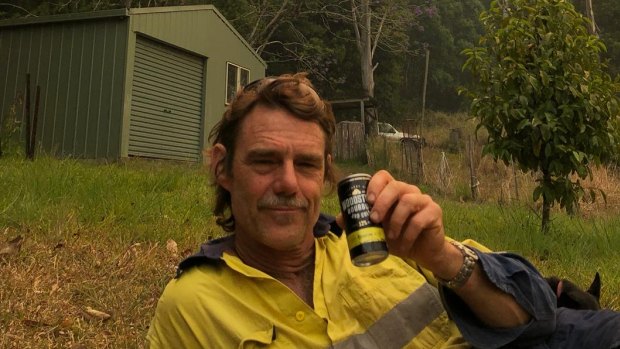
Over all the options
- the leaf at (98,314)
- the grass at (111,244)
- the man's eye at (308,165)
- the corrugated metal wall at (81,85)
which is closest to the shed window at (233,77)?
the corrugated metal wall at (81,85)

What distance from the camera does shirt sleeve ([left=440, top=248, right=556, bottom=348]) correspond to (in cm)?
178

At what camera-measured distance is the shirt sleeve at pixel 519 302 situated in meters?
1.78

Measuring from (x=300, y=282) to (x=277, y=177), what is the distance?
1.45ft

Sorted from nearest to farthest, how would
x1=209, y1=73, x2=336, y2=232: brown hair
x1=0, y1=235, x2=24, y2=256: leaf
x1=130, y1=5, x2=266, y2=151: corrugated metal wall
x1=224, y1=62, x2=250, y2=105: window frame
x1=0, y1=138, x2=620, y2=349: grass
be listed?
x1=209, y1=73, x2=336, y2=232: brown hair → x1=0, y1=138, x2=620, y2=349: grass → x1=0, y1=235, x2=24, y2=256: leaf → x1=130, y1=5, x2=266, y2=151: corrugated metal wall → x1=224, y1=62, x2=250, y2=105: window frame

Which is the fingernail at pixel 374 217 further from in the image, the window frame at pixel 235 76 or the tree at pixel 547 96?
the window frame at pixel 235 76

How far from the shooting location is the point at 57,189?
19.1ft

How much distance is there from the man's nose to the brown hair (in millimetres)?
191

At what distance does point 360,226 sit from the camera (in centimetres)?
155

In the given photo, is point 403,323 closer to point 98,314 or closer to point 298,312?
point 298,312

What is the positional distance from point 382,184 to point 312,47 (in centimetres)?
2575

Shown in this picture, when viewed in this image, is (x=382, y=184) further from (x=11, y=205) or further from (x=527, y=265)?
(x=11, y=205)

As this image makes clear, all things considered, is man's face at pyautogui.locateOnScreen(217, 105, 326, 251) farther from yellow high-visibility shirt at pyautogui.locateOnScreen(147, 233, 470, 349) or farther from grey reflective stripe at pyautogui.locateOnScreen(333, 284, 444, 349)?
grey reflective stripe at pyautogui.locateOnScreen(333, 284, 444, 349)

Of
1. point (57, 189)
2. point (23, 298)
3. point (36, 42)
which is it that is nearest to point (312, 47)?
point (36, 42)

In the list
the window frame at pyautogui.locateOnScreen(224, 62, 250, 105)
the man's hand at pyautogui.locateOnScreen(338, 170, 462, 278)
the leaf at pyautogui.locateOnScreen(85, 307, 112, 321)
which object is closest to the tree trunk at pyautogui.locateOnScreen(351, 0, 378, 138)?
the window frame at pyautogui.locateOnScreen(224, 62, 250, 105)
